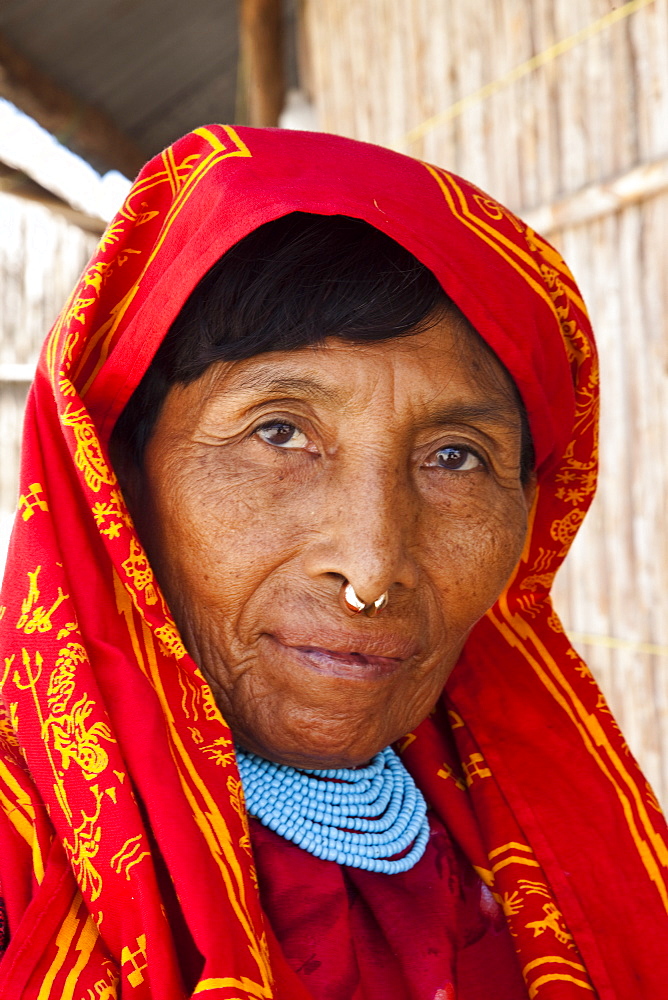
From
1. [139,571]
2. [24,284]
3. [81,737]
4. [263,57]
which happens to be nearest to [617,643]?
[139,571]

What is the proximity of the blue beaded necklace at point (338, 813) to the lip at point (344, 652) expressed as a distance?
20 cm

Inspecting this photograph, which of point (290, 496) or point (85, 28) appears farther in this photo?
point (85, 28)

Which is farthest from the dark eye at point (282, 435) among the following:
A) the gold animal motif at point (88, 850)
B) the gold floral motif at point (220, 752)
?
the gold animal motif at point (88, 850)

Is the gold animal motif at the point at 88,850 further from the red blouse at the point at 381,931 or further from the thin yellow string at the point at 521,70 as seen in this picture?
the thin yellow string at the point at 521,70

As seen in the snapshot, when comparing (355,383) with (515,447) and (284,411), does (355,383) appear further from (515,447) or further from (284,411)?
(515,447)

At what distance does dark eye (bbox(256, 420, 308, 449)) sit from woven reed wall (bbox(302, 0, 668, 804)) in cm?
217

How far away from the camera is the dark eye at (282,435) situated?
1.46 metres

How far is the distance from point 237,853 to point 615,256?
2767mm

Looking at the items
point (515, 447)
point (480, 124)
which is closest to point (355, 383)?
point (515, 447)

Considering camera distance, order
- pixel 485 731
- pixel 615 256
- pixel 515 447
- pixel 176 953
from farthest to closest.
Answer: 1. pixel 615 256
2. pixel 485 731
3. pixel 515 447
4. pixel 176 953

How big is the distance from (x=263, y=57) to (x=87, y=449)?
4506mm

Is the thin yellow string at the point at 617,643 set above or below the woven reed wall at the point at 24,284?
below

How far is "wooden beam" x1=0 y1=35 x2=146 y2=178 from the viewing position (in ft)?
19.4

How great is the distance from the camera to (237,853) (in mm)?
1264
